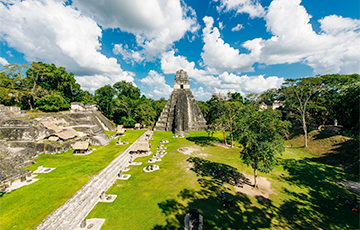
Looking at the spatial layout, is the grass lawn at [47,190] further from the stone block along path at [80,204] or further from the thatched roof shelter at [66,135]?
the thatched roof shelter at [66,135]

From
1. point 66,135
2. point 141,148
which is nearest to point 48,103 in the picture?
point 66,135

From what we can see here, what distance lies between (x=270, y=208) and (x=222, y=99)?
63.1ft

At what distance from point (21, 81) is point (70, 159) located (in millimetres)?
28678

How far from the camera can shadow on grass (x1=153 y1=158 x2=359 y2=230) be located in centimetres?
836

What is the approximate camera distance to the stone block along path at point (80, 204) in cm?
756

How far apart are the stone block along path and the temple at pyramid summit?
19588mm

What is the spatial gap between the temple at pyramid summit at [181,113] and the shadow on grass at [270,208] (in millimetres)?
20532

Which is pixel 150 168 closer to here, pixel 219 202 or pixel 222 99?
pixel 219 202

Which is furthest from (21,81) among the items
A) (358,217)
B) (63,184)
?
(358,217)

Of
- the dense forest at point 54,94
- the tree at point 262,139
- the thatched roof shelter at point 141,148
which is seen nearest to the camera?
the tree at point 262,139

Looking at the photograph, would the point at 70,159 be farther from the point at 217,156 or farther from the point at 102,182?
the point at 217,156

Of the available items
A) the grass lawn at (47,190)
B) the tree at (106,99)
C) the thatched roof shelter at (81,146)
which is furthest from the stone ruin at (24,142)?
the tree at (106,99)

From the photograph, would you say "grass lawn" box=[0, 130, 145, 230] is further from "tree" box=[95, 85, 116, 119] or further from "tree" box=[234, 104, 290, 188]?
"tree" box=[95, 85, 116, 119]

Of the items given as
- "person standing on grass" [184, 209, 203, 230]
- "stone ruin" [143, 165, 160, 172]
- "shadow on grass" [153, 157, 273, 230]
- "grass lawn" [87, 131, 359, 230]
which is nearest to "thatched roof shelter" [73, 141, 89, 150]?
"grass lawn" [87, 131, 359, 230]
